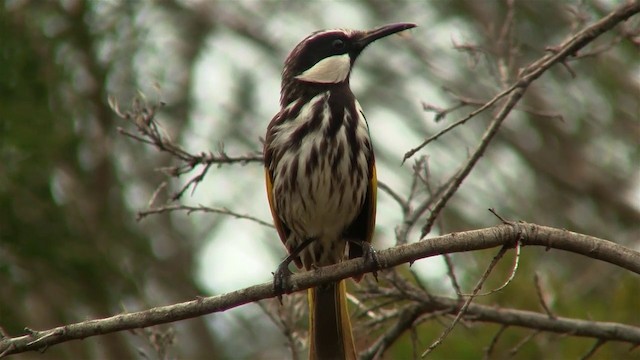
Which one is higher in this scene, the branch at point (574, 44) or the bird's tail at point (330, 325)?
the branch at point (574, 44)

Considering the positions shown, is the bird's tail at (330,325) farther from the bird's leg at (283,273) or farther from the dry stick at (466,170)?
the dry stick at (466,170)

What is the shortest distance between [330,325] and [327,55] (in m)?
1.76

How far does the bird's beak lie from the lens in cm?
607

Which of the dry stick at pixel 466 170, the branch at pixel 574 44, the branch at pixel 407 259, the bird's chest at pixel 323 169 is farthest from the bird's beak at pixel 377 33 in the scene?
the branch at pixel 407 259

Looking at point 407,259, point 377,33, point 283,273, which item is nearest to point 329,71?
point 377,33

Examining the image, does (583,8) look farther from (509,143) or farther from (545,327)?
(509,143)

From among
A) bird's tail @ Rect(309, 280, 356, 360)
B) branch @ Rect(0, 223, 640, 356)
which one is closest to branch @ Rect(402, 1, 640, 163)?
branch @ Rect(0, 223, 640, 356)

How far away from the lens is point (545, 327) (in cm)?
538

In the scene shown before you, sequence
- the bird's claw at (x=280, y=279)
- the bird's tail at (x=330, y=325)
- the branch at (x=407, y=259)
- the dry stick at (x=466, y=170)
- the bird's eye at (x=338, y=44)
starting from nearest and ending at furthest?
1. the branch at (x=407, y=259)
2. the dry stick at (x=466, y=170)
3. the bird's claw at (x=280, y=279)
4. the bird's tail at (x=330, y=325)
5. the bird's eye at (x=338, y=44)

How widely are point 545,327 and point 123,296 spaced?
175 inches

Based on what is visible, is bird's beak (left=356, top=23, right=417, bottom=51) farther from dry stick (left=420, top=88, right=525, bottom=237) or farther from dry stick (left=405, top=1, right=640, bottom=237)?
dry stick (left=420, top=88, right=525, bottom=237)

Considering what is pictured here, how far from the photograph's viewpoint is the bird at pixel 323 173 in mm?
5680

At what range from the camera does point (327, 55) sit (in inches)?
249

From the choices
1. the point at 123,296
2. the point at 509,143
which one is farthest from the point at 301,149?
the point at 509,143
